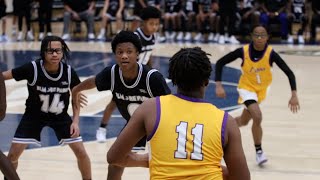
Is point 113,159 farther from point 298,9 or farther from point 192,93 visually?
point 298,9

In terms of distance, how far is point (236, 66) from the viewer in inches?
591

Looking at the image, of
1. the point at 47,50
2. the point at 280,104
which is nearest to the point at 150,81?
the point at 47,50

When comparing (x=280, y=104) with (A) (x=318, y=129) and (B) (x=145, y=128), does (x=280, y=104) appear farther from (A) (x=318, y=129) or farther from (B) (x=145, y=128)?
(B) (x=145, y=128)

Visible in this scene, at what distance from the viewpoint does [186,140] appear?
3.24 meters

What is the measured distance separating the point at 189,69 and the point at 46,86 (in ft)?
9.30

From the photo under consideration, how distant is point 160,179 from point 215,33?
1748 centimetres

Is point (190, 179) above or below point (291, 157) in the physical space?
above

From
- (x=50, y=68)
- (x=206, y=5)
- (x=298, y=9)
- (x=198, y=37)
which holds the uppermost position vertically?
(x=50, y=68)

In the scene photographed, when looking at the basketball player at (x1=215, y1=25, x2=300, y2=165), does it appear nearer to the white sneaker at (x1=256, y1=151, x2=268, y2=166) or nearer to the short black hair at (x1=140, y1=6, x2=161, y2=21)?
the white sneaker at (x1=256, y1=151, x2=268, y2=166)

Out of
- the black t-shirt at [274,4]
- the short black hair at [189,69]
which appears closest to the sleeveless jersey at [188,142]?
the short black hair at [189,69]

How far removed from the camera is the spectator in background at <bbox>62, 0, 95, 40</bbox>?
20075 millimetres

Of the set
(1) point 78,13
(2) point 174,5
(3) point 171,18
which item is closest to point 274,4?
(2) point 174,5

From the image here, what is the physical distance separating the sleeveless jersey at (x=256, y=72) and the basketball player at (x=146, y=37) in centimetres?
102

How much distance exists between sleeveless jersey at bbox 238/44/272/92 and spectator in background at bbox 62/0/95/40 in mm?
12878
